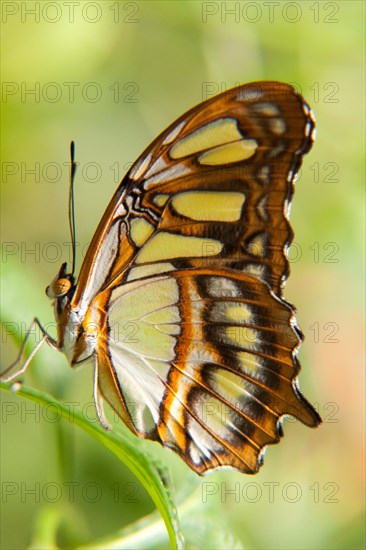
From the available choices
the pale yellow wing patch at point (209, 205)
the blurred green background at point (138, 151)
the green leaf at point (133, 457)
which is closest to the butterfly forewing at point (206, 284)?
the pale yellow wing patch at point (209, 205)

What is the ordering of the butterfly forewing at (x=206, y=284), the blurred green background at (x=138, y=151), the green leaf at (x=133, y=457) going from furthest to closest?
the blurred green background at (x=138, y=151) → the butterfly forewing at (x=206, y=284) → the green leaf at (x=133, y=457)

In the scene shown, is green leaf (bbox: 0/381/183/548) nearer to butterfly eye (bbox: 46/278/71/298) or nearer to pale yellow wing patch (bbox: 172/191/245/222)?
butterfly eye (bbox: 46/278/71/298)

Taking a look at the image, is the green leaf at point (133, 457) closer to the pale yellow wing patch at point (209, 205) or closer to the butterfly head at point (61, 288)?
the butterfly head at point (61, 288)

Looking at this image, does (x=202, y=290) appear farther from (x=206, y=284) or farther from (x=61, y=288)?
(x=61, y=288)

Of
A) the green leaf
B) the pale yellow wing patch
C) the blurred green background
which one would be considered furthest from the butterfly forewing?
the green leaf

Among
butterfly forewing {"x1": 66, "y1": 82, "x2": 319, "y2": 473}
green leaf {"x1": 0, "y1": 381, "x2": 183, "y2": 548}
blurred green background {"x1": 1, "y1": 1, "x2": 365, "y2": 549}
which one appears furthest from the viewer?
blurred green background {"x1": 1, "y1": 1, "x2": 365, "y2": 549}
